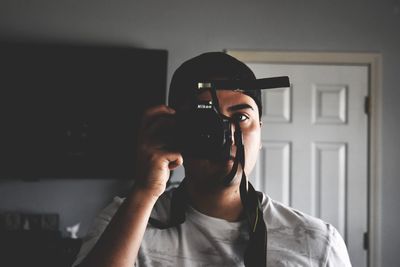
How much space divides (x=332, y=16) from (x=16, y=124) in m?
1.92

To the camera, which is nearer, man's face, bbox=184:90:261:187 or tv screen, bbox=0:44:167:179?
man's face, bbox=184:90:261:187

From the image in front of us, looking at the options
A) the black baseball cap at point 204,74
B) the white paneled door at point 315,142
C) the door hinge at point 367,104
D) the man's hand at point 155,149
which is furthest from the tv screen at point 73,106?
the man's hand at point 155,149

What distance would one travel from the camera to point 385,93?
2.34m

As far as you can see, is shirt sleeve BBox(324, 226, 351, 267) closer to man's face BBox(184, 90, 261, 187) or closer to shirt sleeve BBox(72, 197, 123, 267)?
man's face BBox(184, 90, 261, 187)

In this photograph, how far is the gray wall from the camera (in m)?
2.33

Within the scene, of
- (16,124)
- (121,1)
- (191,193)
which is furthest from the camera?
(121,1)

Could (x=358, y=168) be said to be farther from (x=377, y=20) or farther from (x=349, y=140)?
(x=377, y=20)

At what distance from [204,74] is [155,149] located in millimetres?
220

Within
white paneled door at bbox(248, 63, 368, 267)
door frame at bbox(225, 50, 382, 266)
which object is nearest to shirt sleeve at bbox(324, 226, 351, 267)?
white paneled door at bbox(248, 63, 368, 267)

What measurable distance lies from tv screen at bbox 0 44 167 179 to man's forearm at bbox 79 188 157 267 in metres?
1.48

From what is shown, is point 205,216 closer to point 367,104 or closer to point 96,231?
point 96,231

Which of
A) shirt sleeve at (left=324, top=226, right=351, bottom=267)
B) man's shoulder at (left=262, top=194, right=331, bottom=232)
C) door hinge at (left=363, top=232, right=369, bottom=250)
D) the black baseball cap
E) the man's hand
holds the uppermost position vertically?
the black baseball cap

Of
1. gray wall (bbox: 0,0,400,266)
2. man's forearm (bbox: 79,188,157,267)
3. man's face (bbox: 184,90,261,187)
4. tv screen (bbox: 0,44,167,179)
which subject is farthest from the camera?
gray wall (bbox: 0,0,400,266)

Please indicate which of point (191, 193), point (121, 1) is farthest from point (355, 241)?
point (121, 1)
